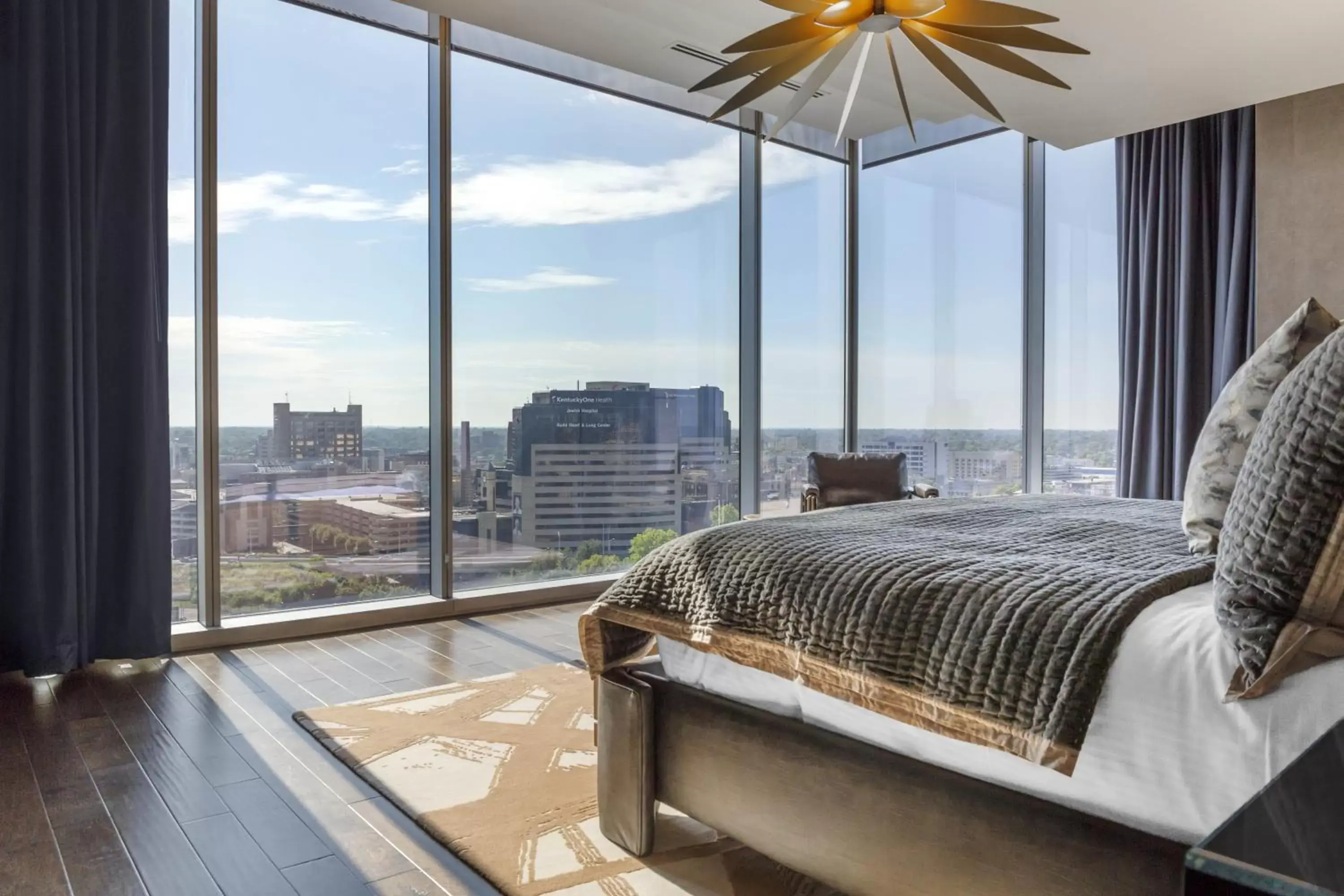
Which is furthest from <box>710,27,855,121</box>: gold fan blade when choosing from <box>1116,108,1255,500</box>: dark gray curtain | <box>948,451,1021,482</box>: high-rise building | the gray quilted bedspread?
<box>948,451,1021,482</box>: high-rise building

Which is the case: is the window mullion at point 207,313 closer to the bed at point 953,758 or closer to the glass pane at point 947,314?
the bed at point 953,758

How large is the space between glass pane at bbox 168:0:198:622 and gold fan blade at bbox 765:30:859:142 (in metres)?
2.31

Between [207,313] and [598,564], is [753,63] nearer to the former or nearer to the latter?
[207,313]

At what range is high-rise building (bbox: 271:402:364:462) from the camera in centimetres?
390

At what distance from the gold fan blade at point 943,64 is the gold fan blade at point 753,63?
0.31 metres

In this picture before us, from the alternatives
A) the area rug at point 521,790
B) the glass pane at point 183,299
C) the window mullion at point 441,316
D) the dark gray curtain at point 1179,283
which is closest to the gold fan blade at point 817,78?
the window mullion at point 441,316

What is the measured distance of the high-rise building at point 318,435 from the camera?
3.90 metres

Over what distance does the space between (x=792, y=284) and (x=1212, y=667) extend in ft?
15.2

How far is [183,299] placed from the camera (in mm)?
3664

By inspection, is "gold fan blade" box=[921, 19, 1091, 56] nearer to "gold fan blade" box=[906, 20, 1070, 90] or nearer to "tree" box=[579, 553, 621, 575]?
"gold fan blade" box=[906, 20, 1070, 90]

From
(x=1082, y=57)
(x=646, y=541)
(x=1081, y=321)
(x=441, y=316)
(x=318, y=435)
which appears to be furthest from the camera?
(x=1081, y=321)

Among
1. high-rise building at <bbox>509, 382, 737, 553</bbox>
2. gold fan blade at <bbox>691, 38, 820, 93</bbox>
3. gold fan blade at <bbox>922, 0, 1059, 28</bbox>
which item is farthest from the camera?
high-rise building at <bbox>509, 382, 737, 553</bbox>

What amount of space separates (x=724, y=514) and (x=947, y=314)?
1940 mm

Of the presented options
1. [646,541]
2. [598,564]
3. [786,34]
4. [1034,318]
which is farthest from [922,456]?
[786,34]
